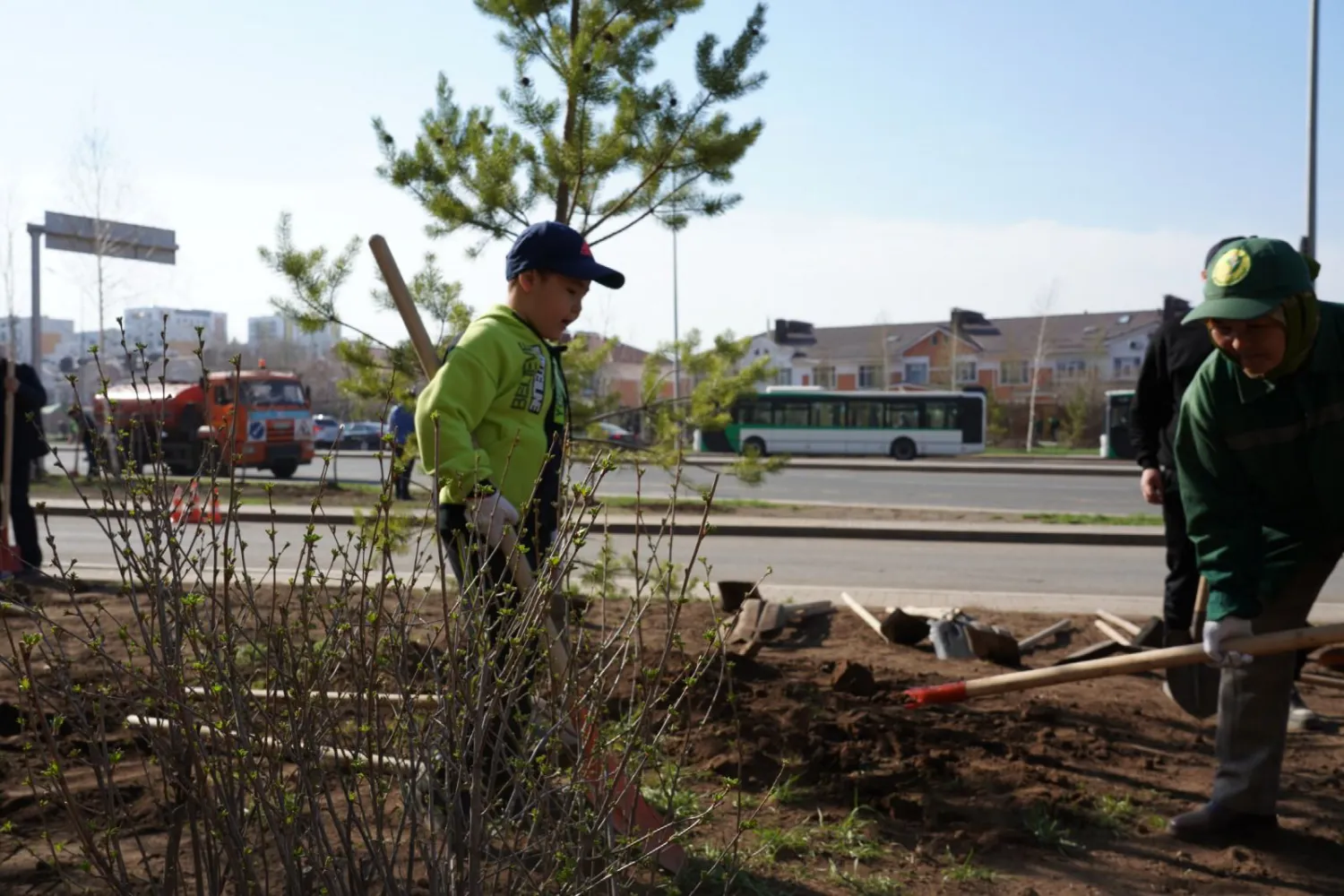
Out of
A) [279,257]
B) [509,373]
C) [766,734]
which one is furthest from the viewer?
[279,257]

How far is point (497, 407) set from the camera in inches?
145

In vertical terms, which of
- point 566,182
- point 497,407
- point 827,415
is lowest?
point 497,407

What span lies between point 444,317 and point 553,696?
4250 millimetres

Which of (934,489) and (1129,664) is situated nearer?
(1129,664)

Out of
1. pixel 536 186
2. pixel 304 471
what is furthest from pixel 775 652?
pixel 304 471

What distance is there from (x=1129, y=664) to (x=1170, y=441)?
1.81 metres

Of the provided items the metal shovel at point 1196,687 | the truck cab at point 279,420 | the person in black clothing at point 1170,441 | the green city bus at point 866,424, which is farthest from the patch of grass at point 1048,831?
the green city bus at point 866,424

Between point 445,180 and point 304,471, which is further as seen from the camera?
point 304,471

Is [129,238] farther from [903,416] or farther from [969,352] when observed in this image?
[969,352]

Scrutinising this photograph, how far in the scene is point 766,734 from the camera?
14.5 ft

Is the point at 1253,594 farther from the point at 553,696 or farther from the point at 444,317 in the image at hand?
the point at 444,317

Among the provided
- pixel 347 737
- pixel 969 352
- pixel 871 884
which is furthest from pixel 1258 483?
pixel 969 352

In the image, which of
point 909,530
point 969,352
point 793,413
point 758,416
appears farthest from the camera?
point 969,352

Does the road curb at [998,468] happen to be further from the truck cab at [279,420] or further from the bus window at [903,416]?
the bus window at [903,416]
